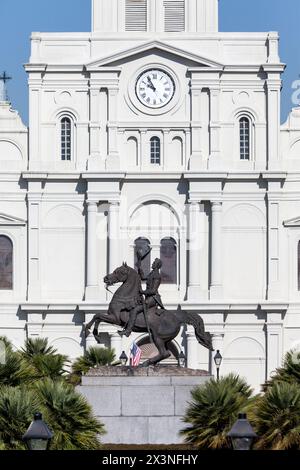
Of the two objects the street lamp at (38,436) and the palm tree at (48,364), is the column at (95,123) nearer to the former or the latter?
the palm tree at (48,364)

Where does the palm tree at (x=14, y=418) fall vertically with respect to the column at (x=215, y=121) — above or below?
below

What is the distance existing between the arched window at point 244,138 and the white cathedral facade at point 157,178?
75 millimetres

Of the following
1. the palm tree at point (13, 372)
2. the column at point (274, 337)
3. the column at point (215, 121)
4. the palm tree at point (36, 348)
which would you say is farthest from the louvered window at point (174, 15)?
the palm tree at point (13, 372)

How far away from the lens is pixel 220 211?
289 feet

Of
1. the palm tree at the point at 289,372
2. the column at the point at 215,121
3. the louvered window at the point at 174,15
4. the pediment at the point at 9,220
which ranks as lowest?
the palm tree at the point at 289,372

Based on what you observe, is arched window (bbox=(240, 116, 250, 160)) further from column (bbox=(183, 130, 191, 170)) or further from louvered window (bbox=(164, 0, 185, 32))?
louvered window (bbox=(164, 0, 185, 32))

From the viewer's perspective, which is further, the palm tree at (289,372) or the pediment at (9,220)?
the pediment at (9,220)

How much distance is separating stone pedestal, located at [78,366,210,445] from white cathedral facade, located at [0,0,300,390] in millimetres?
36377

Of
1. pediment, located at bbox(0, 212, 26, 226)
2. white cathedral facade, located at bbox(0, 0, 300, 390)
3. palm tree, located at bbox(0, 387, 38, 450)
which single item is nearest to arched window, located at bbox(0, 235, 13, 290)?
white cathedral facade, located at bbox(0, 0, 300, 390)

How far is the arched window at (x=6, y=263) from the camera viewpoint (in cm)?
8856

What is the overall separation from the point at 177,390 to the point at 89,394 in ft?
7.14

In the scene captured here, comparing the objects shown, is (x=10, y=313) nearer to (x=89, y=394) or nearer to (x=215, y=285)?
(x=215, y=285)

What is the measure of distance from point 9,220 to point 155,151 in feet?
23.2
